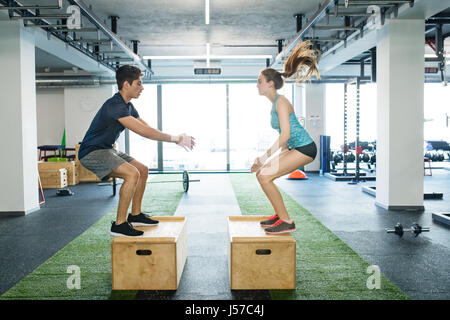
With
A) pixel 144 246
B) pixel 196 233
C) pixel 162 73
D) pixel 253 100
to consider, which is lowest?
pixel 196 233

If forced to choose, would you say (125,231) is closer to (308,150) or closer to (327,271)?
(308,150)

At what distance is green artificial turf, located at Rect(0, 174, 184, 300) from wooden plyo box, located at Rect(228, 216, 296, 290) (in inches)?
28.0

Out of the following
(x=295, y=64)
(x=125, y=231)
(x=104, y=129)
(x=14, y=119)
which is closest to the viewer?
(x=125, y=231)

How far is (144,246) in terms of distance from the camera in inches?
94.0

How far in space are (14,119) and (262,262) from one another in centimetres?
436

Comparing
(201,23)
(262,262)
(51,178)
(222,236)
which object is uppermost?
(201,23)

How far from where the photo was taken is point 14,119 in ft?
16.8

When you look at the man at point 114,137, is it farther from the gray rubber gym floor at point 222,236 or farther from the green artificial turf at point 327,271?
the green artificial turf at point 327,271

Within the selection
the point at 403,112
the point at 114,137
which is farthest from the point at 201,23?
the point at 114,137

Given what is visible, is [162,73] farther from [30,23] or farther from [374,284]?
[374,284]

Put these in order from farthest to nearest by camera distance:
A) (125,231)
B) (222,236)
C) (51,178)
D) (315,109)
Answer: (315,109) → (51,178) → (222,236) → (125,231)

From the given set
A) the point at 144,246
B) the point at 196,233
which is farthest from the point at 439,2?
the point at 144,246

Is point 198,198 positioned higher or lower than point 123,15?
lower
